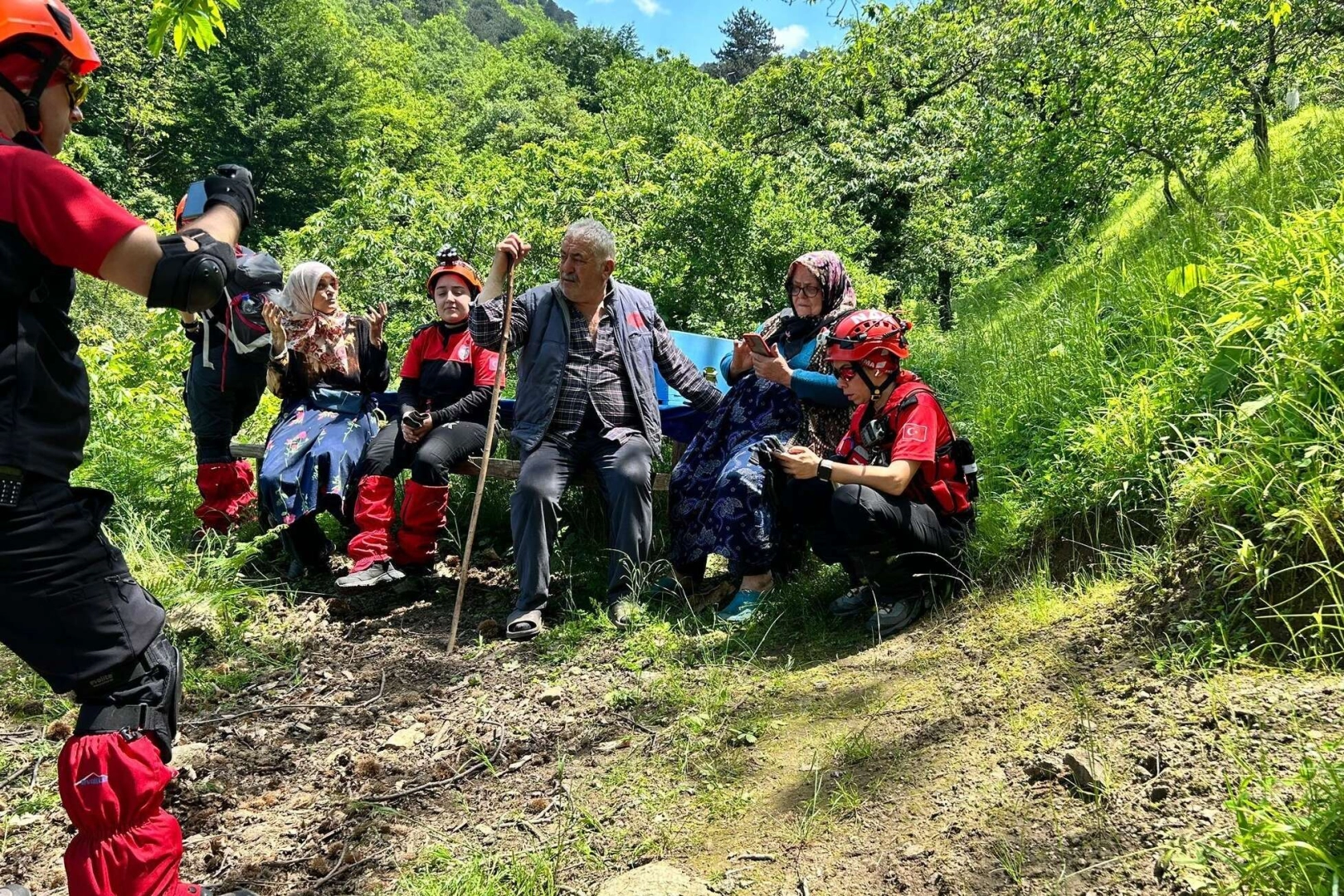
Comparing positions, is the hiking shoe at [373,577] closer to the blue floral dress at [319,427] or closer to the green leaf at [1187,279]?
the blue floral dress at [319,427]

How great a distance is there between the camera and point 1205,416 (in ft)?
9.98

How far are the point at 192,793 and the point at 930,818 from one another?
2297 millimetres

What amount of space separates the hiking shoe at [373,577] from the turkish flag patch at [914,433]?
2.64 m

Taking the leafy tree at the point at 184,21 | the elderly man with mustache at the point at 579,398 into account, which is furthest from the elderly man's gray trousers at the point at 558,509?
the leafy tree at the point at 184,21

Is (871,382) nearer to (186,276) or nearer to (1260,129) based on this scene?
(186,276)

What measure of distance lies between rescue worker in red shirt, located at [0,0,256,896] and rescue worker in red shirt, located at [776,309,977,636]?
2259 millimetres

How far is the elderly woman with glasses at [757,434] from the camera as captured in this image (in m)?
4.15

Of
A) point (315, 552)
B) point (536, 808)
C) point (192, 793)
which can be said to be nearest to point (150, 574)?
point (315, 552)

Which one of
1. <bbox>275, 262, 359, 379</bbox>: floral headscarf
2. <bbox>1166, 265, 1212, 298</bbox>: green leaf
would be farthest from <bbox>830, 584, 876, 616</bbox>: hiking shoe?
<bbox>275, 262, 359, 379</bbox>: floral headscarf

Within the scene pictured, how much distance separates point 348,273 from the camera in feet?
26.8

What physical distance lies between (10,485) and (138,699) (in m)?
0.56

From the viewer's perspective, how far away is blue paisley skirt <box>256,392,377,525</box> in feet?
15.5

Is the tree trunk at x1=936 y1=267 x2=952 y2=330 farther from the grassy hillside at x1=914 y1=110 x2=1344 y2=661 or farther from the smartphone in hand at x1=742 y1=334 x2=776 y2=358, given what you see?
the smartphone in hand at x1=742 y1=334 x2=776 y2=358

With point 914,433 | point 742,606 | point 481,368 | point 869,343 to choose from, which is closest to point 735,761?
point 742,606
